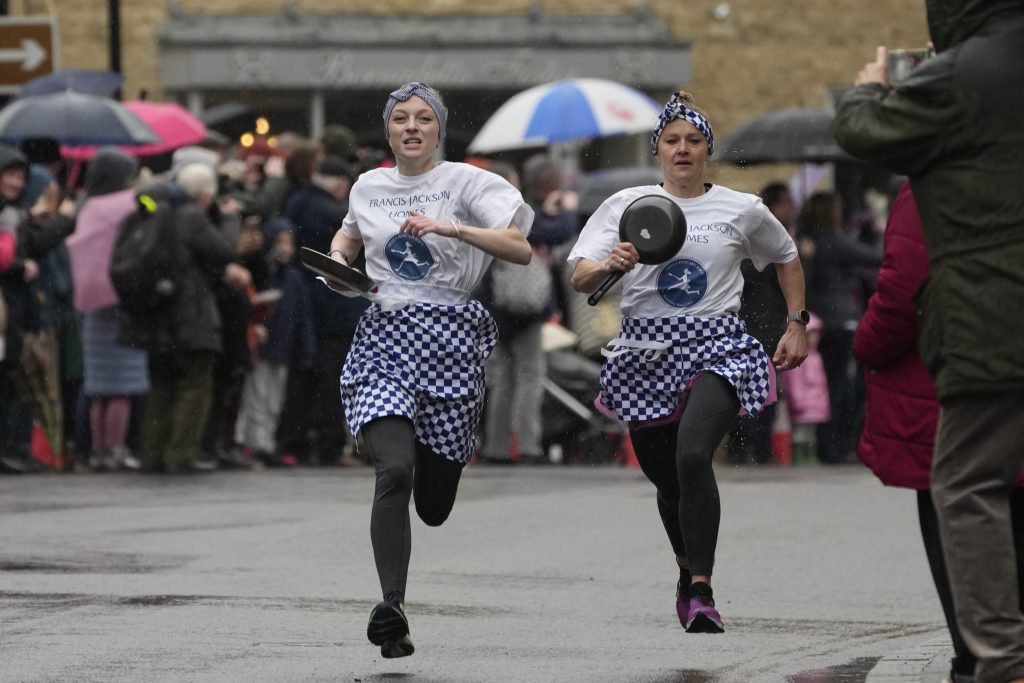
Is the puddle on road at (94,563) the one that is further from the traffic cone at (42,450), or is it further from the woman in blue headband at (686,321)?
the traffic cone at (42,450)

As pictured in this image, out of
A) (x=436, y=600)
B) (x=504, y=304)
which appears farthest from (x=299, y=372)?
(x=436, y=600)

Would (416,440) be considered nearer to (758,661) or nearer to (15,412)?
(758,661)

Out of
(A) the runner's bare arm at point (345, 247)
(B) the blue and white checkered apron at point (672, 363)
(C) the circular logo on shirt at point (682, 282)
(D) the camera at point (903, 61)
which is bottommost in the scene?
(B) the blue and white checkered apron at point (672, 363)

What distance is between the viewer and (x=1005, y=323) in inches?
230

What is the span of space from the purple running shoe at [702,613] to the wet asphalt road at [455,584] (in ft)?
0.41

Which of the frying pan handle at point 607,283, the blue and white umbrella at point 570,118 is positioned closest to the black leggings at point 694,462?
the frying pan handle at point 607,283

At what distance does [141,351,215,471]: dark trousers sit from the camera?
923 cm

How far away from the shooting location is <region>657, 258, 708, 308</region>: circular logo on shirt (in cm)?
810

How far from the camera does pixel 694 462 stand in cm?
789

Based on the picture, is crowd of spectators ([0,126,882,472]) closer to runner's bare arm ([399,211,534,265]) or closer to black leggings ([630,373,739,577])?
black leggings ([630,373,739,577])

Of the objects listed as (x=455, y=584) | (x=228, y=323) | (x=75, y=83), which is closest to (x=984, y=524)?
(x=455, y=584)

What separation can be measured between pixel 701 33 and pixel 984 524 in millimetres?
25992

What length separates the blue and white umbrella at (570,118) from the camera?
777 inches

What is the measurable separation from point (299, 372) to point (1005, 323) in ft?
36.0
